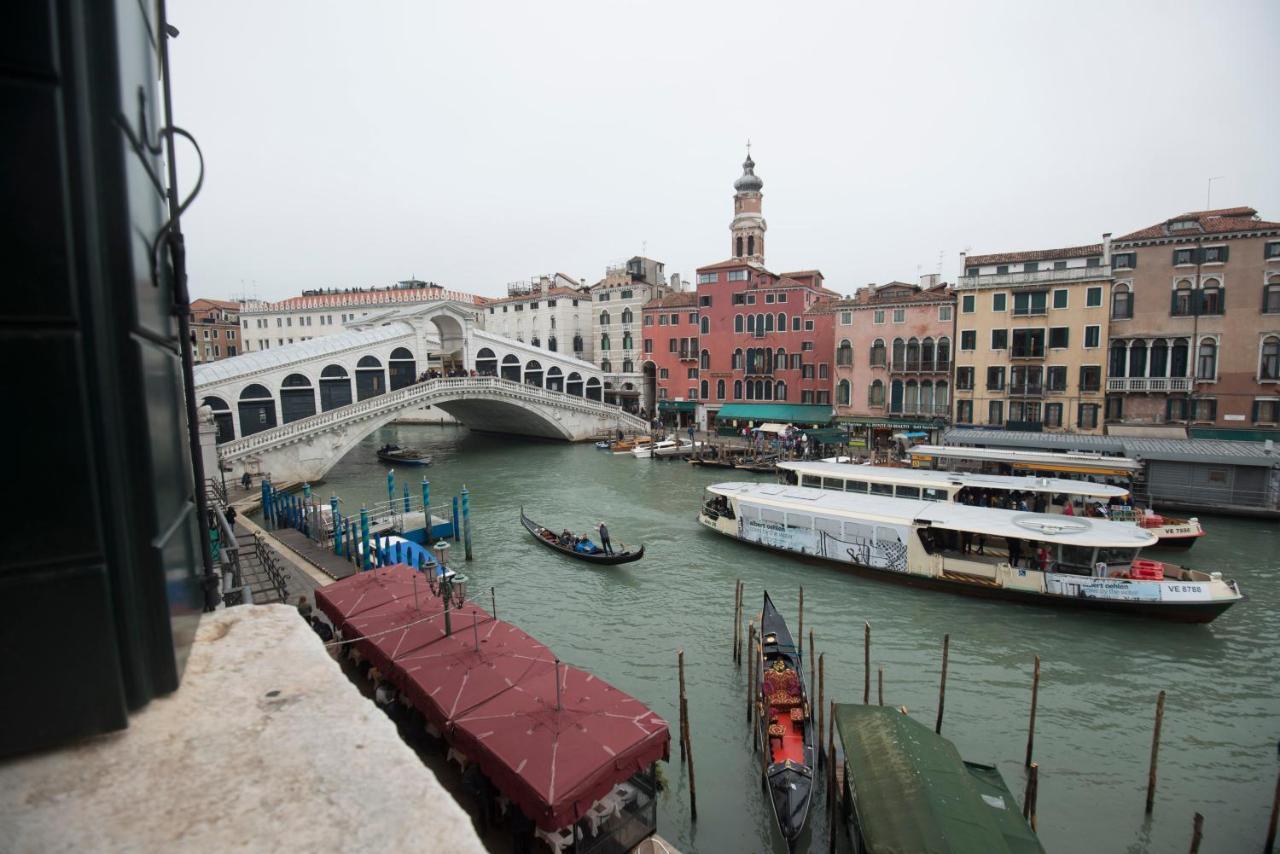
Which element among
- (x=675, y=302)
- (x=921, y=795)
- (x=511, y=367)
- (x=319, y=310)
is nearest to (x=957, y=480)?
(x=921, y=795)

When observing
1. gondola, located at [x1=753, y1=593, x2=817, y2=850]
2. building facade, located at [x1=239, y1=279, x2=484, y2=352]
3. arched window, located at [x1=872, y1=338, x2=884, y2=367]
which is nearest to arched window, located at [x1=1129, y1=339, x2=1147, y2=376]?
arched window, located at [x1=872, y1=338, x2=884, y2=367]

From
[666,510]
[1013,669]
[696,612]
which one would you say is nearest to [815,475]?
[666,510]

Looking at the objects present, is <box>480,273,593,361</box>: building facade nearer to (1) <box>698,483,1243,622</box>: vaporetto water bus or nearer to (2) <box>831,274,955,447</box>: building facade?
(2) <box>831,274,955,447</box>: building facade

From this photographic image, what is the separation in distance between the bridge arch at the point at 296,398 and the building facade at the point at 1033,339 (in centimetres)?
2830

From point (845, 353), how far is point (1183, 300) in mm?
12807

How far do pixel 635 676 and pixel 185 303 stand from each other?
1025 cm

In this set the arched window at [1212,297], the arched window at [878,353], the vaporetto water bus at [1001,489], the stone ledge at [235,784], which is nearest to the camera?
the stone ledge at [235,784]

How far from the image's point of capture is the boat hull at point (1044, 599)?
13.0 meters

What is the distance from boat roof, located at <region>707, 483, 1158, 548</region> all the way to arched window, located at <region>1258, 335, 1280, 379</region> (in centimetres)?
1255

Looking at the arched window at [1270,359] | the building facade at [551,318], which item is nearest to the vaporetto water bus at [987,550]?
the arched window at [1270,359]

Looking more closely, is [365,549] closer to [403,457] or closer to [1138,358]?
[403,457]

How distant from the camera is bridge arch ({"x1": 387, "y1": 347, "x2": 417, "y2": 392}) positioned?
1353 inches

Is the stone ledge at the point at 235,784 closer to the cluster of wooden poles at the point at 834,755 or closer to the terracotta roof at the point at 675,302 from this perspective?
the cluster of wooden poles at the point at 834,755

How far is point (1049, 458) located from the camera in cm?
2192
